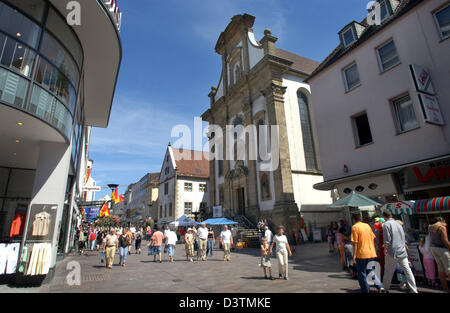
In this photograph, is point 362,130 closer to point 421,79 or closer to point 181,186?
point 421,79

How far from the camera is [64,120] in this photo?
9.23m

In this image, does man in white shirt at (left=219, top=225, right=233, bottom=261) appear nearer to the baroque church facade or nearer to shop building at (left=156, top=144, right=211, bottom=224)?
the baroque church facade

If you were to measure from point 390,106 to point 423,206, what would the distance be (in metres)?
5.57

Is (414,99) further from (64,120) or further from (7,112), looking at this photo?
(7,112)

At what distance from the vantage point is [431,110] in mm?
9719

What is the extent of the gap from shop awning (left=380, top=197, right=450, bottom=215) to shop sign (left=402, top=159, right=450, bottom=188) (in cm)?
237

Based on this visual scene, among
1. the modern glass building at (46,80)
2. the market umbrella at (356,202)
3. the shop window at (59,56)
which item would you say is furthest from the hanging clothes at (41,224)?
the market umbrella at (356,202)

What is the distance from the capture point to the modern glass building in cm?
738

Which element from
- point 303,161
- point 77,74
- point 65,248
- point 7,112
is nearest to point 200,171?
point 303,161

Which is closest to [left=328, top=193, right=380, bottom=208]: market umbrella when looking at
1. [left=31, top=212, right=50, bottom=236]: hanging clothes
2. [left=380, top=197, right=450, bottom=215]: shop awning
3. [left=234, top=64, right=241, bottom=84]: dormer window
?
[left=380, top=197, right=450, bottom=215]: shop awning

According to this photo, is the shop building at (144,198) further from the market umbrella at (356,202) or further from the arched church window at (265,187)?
the market umbrella at (356,202)

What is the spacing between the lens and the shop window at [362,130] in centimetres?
1317

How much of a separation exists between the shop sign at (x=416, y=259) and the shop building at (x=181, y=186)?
33.7 meters
